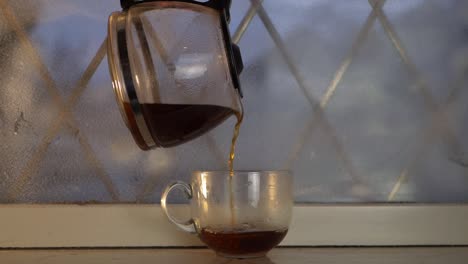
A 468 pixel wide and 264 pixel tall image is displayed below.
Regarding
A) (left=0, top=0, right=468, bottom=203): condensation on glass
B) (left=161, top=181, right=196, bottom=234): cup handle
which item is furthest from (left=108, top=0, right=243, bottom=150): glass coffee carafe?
(left=0, top=0, right=468, bottom=203): condensation on glass

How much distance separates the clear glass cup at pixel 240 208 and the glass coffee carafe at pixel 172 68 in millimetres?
73

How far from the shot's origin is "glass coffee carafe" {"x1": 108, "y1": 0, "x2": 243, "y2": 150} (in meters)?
0.55

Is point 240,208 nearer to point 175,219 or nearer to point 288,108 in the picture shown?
point 175,219

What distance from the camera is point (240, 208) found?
Result: 0.62 meters

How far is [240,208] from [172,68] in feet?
0.55

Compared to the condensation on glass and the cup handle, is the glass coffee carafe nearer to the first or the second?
the cup handle

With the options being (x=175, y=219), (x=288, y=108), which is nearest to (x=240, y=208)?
(x=175, y=219)

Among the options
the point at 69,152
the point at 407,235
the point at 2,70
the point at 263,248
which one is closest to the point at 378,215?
the point at 407,235

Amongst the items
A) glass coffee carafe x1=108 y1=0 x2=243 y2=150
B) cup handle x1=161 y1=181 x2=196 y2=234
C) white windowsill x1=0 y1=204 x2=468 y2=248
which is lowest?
white windowsill x1=0 y1=204 x2=468 y2=248

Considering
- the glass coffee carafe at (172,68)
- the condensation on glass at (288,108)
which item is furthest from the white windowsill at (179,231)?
the glass coffee carafe at (172,68)

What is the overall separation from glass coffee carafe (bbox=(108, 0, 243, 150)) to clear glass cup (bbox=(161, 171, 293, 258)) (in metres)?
0.07

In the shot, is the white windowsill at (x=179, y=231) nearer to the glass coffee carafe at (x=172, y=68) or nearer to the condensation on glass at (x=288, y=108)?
the condensation on glass at (x=288, y=108)

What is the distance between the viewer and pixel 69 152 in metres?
0.75

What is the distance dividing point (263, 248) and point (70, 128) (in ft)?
1.00
